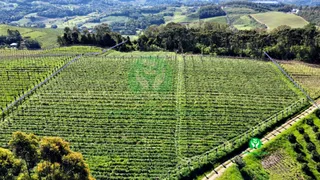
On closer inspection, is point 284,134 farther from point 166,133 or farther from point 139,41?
point 139,41

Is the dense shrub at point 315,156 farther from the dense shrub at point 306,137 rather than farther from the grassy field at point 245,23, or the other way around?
the grassy field at point 245,23

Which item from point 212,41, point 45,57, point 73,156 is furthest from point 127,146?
point 212,41

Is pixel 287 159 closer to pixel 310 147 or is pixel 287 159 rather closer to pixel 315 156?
pixel 315 156

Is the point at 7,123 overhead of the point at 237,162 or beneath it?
overhead


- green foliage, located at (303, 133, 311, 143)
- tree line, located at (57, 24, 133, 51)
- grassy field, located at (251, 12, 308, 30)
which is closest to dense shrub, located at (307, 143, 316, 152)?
green foliage, located at (303, 133, 311, 143)

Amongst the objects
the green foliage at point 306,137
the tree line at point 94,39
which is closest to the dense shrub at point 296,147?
the green foliage at point 306,137

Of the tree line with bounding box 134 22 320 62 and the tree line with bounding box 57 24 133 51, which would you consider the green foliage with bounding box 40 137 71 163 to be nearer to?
the tree line with bounding box 134 22 320 62
